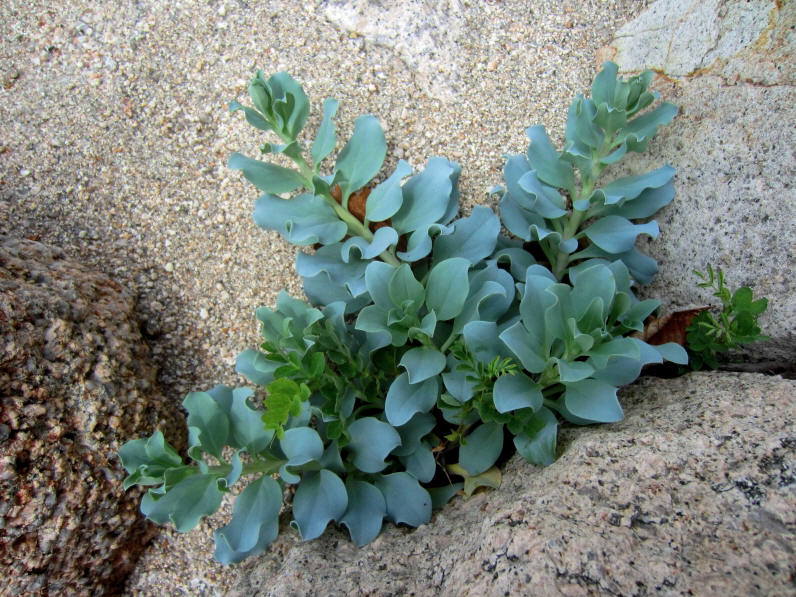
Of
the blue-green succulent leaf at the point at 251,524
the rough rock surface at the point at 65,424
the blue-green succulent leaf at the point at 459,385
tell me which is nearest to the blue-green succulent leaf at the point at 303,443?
the blue-green succulent leaf at the point at 251,524

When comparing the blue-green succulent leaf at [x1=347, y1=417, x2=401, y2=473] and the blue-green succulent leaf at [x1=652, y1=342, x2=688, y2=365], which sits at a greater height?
the blue-green succulent leaf at [x1=652, y1=342, x2=688, y2=365]

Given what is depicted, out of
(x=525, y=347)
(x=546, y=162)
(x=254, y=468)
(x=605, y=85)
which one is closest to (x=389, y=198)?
(x=546, y=162)

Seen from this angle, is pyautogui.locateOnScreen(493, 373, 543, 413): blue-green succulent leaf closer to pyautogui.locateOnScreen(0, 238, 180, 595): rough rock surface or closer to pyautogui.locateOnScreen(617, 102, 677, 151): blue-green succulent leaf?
pyautogui.locateOnScreen(617, 102, 677, 151): blue-green succulent leaf

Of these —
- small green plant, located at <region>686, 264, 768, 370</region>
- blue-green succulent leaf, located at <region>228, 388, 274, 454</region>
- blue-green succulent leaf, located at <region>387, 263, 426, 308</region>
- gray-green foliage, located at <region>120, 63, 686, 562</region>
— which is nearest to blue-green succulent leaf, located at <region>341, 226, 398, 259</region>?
gray-green foliage, located at <region>120, 63, 686, 562</region>

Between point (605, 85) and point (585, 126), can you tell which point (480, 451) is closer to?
point (585, 126)

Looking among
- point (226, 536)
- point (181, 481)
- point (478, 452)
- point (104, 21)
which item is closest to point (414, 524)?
point (478, 452)

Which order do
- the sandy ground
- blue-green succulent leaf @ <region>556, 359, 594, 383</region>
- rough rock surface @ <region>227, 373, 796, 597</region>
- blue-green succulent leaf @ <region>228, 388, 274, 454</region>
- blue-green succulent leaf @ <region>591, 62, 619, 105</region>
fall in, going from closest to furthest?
rough rock surface @ <region>227, 373, 796, 597</region>
blue-green succulent leaf @ <region>556, 359, 594, 383</region>
blue-green succulent leaf @ <region>228, 388, 274, 454</region>
blue-green succulent leaf @ <region>591, 62, 619, 105</region>
the sandy ground

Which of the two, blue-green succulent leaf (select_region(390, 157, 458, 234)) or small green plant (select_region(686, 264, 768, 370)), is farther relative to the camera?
blue-green succulent leaf (select_region(390, 157, 458, 234))
